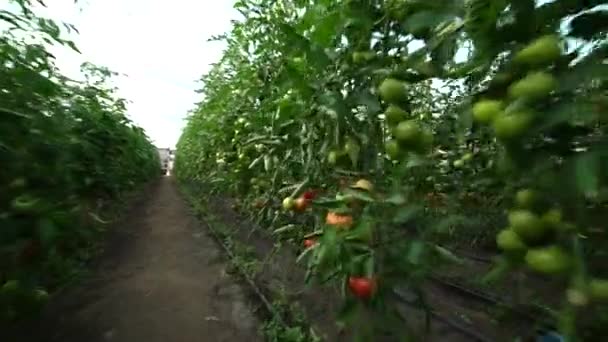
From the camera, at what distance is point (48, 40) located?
1.92m

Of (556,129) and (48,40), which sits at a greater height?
(48,40)

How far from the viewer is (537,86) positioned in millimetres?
612

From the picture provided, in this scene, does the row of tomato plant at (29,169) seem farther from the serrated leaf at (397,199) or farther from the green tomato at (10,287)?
the serrated leaf at (397,199)

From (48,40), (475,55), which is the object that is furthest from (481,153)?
(48,40)

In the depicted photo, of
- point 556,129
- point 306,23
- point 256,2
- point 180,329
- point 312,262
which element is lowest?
point 180,329

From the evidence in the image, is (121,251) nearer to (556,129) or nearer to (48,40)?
(48,40)

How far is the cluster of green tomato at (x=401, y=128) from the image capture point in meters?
0.89

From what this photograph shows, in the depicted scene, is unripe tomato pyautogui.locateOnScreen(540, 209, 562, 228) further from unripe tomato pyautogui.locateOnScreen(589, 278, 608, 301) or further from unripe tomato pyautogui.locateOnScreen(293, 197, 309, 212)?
unripe tomato pyautogui.locateOnScreen(293, 197, 309, 212)

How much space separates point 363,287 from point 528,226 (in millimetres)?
527

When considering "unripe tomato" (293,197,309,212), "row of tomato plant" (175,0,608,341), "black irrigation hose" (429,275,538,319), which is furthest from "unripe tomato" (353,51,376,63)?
"black irrigation hose" (429,275,538,319)

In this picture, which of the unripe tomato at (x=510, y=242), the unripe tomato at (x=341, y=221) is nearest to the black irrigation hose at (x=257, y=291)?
the unripe tomato at (x=341, y=221)

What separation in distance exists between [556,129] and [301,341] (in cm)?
195

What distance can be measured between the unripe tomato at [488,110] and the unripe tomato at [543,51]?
7 centimetres

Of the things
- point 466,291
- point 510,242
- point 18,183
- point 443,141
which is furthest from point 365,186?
point 466,291
